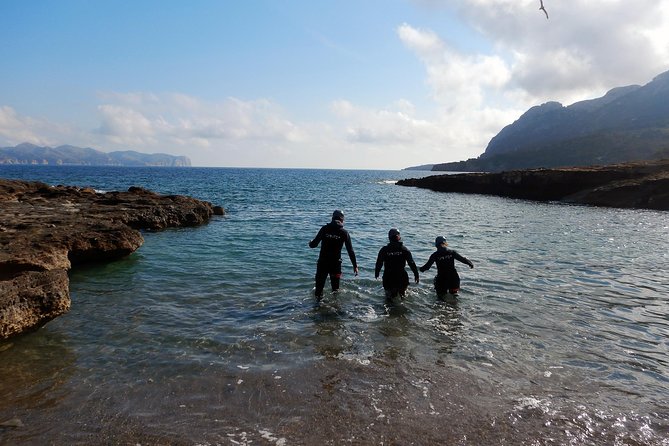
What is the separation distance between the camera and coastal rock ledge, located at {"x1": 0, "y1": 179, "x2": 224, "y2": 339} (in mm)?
8117

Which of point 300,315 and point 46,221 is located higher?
point 46,221

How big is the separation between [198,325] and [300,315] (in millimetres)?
2413

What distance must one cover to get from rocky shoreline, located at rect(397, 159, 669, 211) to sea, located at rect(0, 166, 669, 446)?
36917 millimetres

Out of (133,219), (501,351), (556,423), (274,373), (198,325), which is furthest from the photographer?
(133,219)

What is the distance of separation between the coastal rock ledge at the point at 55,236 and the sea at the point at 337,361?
0.60m

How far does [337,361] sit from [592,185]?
189ft

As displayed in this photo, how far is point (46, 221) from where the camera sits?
16.5m

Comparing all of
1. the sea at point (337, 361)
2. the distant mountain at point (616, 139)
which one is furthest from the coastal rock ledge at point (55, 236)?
the distant mountain at point (616, 139)

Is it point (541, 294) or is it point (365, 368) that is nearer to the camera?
point (365, 368)

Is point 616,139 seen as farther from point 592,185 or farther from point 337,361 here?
point 337,361

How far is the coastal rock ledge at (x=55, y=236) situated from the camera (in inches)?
320

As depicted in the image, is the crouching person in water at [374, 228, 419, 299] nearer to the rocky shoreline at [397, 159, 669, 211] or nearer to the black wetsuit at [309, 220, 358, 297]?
the black wetsuit at [309, 220, 358, 297]

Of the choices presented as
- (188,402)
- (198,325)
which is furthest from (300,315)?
(188,402)

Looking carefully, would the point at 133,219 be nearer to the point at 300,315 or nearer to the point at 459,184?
the point at 300,315
